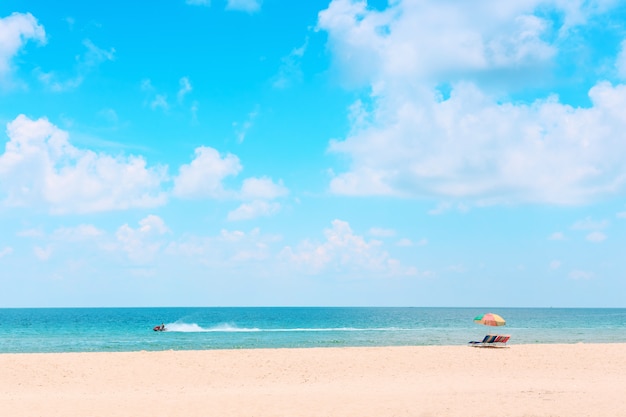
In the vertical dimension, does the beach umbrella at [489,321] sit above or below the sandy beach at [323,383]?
above

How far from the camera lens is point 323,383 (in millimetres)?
20969

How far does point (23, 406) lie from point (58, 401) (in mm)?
1154

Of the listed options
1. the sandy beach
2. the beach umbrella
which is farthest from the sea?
the sandy beach

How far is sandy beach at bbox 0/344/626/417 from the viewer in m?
15.5

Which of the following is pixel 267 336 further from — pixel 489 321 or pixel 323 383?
pixel 323 383

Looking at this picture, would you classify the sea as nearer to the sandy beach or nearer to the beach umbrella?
the beach umbrella

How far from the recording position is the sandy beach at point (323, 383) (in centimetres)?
1548

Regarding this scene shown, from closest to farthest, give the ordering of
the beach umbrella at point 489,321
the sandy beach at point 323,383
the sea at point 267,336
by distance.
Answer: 1. the sandy beach at point 323,383
2. the beach umbrella at point 489,321
3. the sea at point 267,336

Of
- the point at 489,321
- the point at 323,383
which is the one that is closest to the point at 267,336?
the point at 489,321

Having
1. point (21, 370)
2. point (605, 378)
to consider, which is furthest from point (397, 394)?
point (21, 370)

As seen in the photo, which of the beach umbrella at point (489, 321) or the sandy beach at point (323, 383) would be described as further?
the beach umbrella at point (489, 321)

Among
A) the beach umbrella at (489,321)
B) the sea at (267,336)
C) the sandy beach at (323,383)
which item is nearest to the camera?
the sandy beach at (323,383)

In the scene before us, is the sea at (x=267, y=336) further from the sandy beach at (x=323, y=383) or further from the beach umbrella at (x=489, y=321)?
the sandy beach at (x=323, y=383)

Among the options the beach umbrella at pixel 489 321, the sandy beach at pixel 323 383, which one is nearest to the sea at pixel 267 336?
the beach umbrella at pixel 489 321
